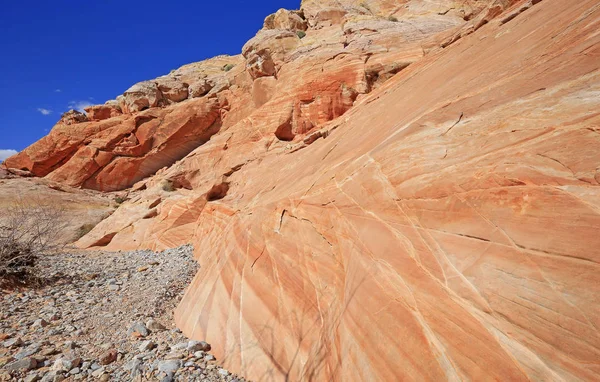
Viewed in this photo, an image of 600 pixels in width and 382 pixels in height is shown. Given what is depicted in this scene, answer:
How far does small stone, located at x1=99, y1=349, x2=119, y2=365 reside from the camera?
4414 millimetres

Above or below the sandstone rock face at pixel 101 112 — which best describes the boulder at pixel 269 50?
below

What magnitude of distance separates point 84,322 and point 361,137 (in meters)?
6.66

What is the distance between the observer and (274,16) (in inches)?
995

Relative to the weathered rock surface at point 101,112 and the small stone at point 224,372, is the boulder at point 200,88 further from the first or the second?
the small stone at point 224,372

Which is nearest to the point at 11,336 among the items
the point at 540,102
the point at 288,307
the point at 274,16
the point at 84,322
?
the point at 84,322

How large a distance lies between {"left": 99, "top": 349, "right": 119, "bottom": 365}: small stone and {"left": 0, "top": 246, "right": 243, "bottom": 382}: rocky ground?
1 cm

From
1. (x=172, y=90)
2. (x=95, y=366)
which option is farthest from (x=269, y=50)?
(x=95, y=366)

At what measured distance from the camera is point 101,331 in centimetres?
553

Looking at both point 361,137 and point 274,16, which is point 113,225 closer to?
point 361,137

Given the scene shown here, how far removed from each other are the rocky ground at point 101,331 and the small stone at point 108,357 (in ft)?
0.05

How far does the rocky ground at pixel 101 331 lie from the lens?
4.12 m

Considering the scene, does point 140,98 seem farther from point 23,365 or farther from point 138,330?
point 23,365

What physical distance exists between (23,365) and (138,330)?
154cm

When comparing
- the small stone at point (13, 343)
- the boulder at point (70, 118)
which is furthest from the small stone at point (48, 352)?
the boulder at point (70, 118)
